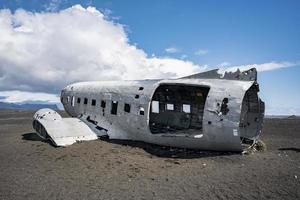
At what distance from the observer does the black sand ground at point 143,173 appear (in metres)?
11.3

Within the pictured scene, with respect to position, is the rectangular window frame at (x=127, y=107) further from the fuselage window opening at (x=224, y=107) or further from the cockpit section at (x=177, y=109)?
the fuselage window opening at (x=224, y=107)

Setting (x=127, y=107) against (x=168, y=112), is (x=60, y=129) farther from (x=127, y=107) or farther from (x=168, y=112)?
(x=168, y=112)

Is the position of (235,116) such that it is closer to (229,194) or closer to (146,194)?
(229,194)

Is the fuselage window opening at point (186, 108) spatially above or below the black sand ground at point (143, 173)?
above

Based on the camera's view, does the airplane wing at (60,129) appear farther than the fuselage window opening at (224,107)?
Yes

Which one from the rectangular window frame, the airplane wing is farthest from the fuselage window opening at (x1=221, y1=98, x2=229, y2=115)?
the airplane wing

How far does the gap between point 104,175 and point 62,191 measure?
8.20ft

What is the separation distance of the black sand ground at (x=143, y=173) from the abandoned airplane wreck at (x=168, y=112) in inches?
44.5

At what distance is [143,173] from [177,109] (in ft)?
37.9

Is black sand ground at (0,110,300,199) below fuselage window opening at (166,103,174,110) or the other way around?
below

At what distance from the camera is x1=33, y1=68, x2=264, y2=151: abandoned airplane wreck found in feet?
52.1

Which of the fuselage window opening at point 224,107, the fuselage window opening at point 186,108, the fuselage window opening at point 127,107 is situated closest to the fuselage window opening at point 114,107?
the fuselage window opening at point 127,107

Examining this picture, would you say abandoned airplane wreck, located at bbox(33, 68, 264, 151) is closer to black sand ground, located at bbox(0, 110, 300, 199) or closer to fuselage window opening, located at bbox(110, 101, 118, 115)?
fuselage window opening, located at bbox(110, 101, 118, 115)

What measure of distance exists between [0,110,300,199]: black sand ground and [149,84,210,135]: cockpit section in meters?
5.46
